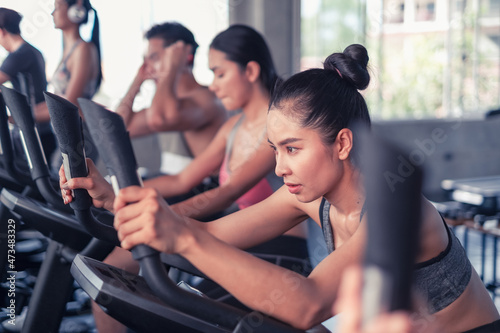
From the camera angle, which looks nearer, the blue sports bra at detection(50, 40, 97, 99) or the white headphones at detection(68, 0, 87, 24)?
the white headphones at detection(68, 0, 87, 24)

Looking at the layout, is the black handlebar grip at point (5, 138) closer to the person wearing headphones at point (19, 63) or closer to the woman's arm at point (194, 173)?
the person wearing headphones at point (19, 63)

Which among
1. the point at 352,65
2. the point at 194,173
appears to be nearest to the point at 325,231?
the point at 352,65

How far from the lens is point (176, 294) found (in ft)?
2.27

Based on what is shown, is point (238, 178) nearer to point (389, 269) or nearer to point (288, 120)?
point (288, 120)

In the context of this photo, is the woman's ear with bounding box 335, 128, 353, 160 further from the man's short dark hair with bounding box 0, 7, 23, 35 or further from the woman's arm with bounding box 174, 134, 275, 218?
the man's short dark hair with bounding box 0, 7, 23, 35

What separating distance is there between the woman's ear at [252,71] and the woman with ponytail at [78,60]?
716 millimetres

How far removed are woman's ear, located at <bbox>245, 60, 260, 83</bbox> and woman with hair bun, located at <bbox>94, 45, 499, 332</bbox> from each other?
797 millimetres

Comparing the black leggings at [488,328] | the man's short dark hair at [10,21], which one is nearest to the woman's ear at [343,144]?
the black leggings at [488,328]

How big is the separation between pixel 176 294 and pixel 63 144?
25cm

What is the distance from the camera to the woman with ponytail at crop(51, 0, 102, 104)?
234 cm

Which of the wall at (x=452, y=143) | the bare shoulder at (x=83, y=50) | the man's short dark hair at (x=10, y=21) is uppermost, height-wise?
the man's short dark hair at (x=10, y=21)

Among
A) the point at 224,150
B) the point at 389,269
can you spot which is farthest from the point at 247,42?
the point at 389,269

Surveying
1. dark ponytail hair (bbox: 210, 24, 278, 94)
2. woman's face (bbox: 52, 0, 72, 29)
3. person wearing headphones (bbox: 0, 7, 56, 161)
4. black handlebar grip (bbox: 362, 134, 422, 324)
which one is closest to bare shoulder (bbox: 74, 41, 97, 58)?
woman's face (bbox: 52, 0, 72, 29)

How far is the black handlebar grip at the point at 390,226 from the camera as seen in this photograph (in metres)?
0.39
